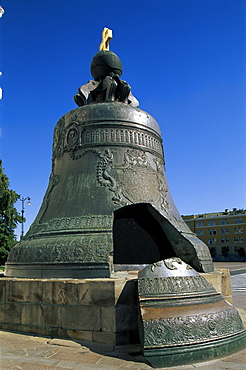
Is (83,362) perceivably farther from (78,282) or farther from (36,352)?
(78,282)

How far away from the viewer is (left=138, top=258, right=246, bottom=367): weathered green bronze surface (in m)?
3.23

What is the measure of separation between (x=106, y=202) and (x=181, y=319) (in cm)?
227

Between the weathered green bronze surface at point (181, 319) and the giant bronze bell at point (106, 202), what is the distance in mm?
975

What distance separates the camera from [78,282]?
161 inches

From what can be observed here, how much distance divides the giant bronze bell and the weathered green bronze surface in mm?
975

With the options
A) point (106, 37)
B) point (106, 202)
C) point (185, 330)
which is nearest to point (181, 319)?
point (185, 330)

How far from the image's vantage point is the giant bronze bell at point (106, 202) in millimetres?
4820

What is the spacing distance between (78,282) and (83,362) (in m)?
0.99

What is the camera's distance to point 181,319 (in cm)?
339

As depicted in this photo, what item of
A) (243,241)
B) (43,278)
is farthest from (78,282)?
(243,241)

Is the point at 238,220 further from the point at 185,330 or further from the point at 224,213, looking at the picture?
the point at 185,330

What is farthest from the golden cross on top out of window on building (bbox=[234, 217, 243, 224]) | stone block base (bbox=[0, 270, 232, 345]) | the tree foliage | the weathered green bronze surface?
window on building (bbox=[234, 217, 243, 224])

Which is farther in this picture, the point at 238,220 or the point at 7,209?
the point at 238,220

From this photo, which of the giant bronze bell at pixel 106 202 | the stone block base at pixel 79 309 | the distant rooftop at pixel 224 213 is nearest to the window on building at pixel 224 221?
the distant rooftop at pixel 224 213
